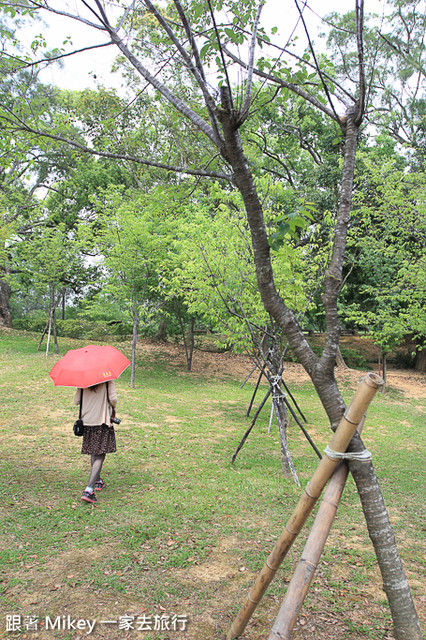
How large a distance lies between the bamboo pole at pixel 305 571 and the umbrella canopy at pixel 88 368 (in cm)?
270

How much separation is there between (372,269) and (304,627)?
50.2 ft

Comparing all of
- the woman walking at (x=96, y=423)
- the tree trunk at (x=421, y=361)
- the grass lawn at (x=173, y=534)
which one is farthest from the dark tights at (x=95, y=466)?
the tree trunk at (x=421, y=361)

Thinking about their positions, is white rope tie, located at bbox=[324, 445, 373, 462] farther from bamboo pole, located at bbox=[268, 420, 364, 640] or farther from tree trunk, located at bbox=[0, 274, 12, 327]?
tree trunk, located at bbox=[0, 274, 12, 327]

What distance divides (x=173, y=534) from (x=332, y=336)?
2.85 m

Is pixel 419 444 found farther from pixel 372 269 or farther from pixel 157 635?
pixel 372 269

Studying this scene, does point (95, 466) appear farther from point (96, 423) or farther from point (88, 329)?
point (88, 329)

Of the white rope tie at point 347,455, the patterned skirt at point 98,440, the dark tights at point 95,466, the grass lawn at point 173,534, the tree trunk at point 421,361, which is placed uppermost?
the white rope tie at point 347,455

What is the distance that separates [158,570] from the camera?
341 centimetres

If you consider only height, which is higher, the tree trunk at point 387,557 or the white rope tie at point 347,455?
the white rope tie at point 347,455

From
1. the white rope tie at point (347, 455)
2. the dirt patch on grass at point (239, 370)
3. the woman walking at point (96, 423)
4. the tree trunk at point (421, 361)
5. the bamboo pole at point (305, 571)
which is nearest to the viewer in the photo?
the bamboo pole at point (305, 571)

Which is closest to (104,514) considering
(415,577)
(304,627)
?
(304,627)

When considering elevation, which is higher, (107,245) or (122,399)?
(107,245)

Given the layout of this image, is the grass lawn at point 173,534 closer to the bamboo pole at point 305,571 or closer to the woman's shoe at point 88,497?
the woman's shoe at point 88,497

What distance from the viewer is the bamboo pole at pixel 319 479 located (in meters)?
1.96
